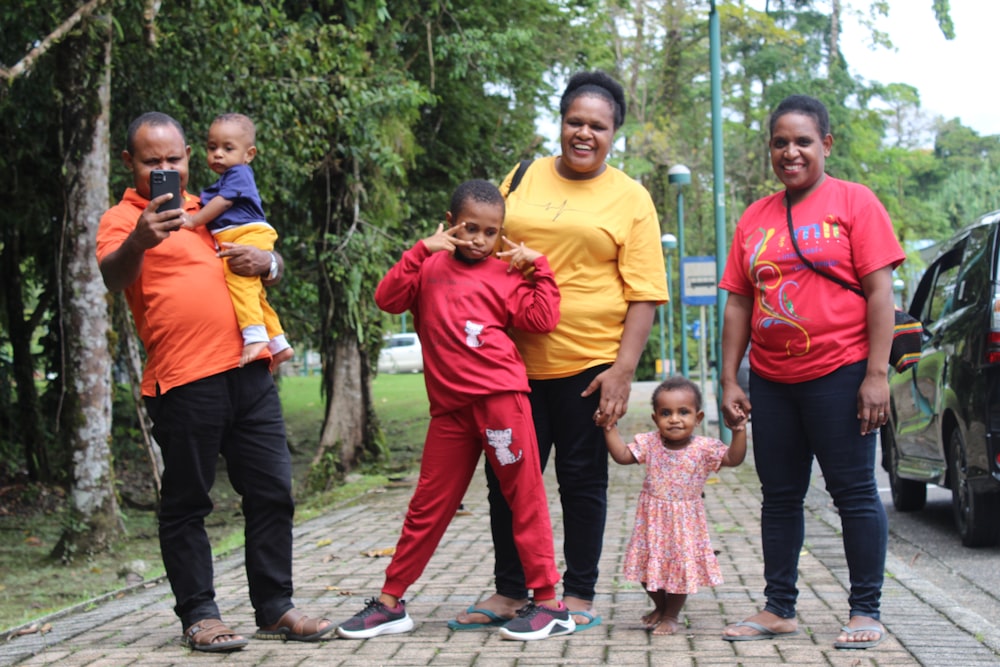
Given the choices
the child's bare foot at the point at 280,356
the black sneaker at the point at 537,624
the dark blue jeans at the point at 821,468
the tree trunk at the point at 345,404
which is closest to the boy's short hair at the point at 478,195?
the child's bare foot at the point at 280,356

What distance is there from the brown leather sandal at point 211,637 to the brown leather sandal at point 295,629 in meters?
0.18

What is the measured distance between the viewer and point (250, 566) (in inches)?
191

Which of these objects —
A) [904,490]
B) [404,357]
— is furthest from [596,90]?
[404,357]

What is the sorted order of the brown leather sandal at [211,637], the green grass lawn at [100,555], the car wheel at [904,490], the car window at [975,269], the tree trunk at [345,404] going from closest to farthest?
the brown leather sandal at [211,637] → the car window at [975,269] → the green grass lawn at [100,555] → the car wheel at [904,490] → the tree trunk at [345,404]

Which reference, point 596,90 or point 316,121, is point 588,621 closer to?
point 596,90

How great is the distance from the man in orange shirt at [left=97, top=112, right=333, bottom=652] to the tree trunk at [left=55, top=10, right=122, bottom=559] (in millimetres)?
5232

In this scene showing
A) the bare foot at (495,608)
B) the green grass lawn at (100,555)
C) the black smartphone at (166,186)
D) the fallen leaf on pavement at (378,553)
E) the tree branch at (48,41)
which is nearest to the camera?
the black smartphone at (166,186)

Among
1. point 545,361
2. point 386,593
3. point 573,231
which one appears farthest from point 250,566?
point 573,231

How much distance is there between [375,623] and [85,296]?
5788 millimetres

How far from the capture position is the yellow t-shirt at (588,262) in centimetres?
494

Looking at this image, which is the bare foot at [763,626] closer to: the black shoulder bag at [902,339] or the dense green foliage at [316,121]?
the black shoulder bag at [902,339]

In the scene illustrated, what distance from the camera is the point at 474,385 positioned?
4781 mm

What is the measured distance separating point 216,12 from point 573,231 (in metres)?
7.06

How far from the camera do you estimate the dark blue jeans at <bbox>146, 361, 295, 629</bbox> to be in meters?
4.69
